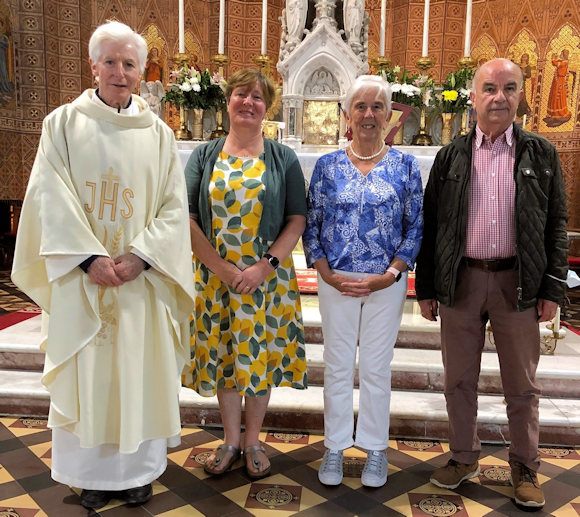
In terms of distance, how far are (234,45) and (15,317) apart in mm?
5418

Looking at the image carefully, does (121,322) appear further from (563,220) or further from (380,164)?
(563,220)

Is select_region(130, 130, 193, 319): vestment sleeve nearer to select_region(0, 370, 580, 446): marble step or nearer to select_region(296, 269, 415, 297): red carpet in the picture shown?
select_region(0, 370, 580, 446): marble step

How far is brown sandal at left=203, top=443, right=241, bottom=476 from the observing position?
261 cm

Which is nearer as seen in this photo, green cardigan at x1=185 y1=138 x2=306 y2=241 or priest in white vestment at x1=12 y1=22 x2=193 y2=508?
priest in white vestment at x1=12 y1=22 x2=193 y2=508

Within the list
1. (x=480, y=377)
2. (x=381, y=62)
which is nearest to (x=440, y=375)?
(x=480, y=377)

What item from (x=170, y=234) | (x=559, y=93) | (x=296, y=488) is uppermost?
(x=559, y=93)

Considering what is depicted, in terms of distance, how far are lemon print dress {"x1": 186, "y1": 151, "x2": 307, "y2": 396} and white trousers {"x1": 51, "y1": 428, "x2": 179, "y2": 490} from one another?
17.1 inches

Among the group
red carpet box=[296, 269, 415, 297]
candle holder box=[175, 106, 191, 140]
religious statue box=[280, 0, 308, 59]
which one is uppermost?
religious statue box=[280, 0, 308, 59]

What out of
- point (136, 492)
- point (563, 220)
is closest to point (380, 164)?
point (563, 220)

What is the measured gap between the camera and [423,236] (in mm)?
2586

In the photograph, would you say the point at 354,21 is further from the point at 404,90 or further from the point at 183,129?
the point at 183,129

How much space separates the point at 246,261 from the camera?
2.46m

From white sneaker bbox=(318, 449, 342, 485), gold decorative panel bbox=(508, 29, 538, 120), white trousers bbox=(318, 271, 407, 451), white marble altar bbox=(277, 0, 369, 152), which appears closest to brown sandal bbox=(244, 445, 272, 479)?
white sneaker bbox=(318, 449, 342, 485)

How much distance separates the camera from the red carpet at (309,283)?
4539 mm
